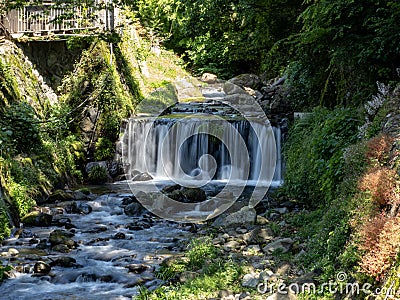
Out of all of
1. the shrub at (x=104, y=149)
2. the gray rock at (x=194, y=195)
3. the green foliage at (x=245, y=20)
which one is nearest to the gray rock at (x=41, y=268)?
the gray rock at (x=194, y=195)

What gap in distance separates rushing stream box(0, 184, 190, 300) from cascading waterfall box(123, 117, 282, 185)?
399cm

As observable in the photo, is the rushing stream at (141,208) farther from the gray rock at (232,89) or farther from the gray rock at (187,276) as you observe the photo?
the gray rock at (232,89)

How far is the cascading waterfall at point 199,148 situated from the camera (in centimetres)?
1371

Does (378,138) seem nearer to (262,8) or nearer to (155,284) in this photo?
(155,284)

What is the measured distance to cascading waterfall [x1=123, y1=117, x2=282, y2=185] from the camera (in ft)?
45.0

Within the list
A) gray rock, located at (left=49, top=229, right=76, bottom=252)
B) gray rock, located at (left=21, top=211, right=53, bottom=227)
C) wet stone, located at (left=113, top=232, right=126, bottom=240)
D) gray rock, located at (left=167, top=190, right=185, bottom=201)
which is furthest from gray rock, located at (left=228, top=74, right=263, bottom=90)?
gray rock, located at (left=49, top=229, right=76, bottom=252)

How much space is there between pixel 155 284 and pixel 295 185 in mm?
4395

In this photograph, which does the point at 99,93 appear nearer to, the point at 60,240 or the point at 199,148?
the point at 199,148

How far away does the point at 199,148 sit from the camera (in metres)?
14.5

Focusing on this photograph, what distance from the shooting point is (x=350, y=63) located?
9586mm

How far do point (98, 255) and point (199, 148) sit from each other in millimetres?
7138

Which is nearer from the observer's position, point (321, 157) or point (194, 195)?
point (321, 157)

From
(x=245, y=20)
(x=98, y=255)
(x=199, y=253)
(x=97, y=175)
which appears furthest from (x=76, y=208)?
(x=245, y=20)

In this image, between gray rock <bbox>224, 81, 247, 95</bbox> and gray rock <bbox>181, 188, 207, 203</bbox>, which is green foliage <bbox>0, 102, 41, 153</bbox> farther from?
gray rock <bbox>224, 81, 247, 95</bbox>
